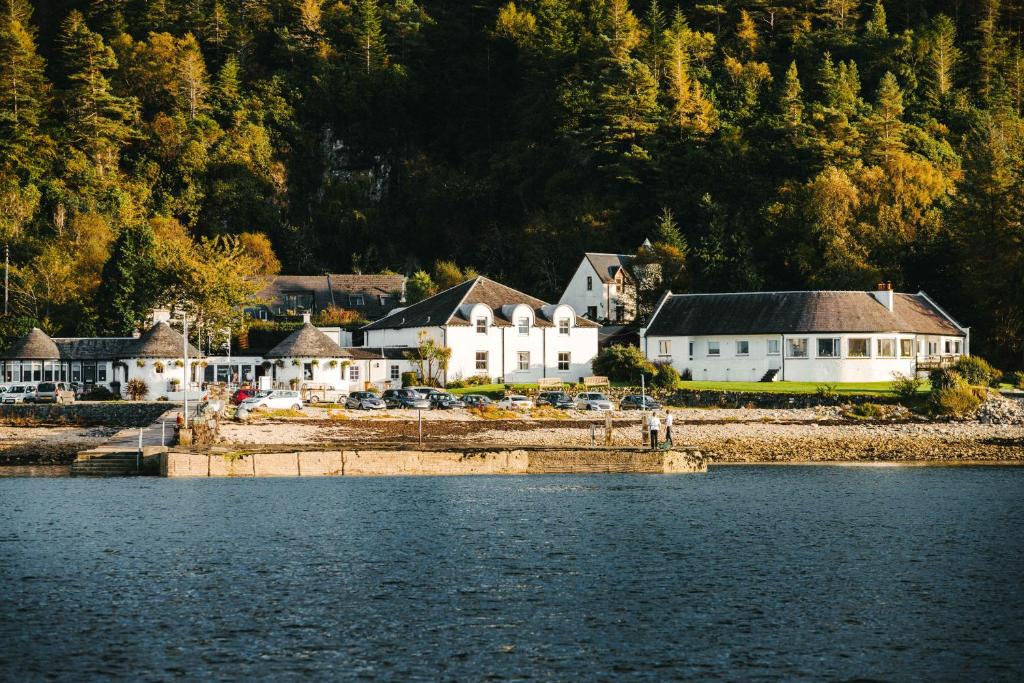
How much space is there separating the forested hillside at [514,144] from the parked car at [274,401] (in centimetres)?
3253

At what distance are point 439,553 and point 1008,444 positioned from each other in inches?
1603

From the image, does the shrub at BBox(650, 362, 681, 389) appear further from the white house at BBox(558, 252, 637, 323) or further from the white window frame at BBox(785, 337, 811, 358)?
the white house at BBox(558, 252, 637, 323)

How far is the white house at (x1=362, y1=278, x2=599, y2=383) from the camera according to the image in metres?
85.7

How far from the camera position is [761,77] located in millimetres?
141875

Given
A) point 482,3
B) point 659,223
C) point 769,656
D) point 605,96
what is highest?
point 482,3

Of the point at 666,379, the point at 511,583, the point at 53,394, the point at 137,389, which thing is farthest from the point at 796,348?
the point at 511,583

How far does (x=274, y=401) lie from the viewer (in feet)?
226

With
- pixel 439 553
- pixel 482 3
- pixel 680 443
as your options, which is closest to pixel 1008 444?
A: pixel 680 443

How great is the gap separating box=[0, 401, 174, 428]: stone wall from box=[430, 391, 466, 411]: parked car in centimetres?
1615

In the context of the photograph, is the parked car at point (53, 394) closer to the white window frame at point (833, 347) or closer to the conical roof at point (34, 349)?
the conical roof at point (34, 349)

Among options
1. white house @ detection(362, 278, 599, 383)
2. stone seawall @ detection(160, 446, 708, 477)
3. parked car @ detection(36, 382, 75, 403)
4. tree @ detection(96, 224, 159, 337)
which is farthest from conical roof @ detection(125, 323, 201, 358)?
stone seawall @ detection(160, 446, 708, 477)

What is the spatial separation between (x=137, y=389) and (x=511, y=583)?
54.6 m

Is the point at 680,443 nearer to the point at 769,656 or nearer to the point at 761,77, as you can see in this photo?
the point at 769,656

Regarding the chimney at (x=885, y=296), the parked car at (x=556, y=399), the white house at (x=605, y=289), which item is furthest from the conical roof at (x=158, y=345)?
the chimney at (x=885, y=296)
